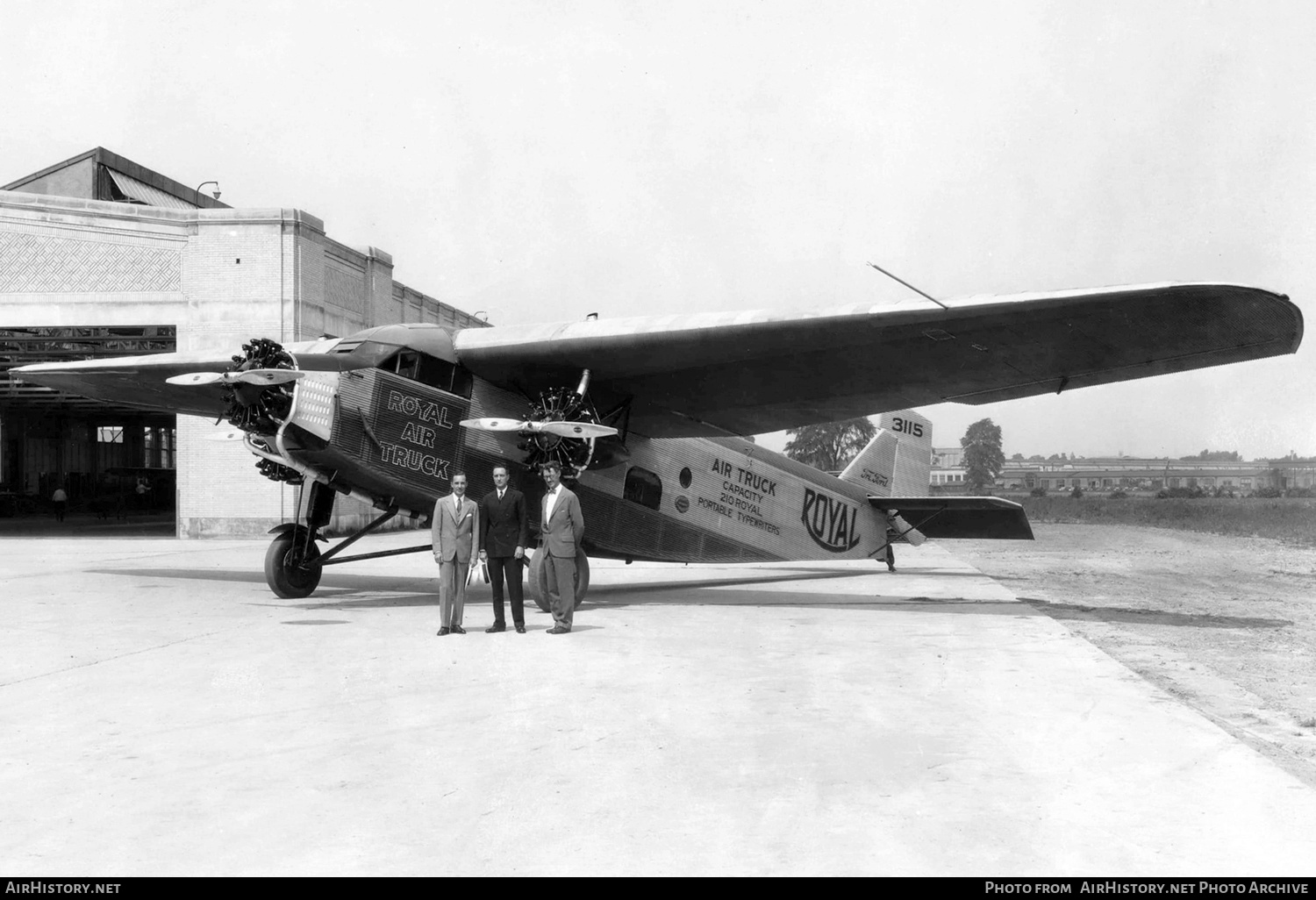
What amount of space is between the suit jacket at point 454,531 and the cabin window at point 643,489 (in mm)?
3891

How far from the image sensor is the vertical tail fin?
777 inches

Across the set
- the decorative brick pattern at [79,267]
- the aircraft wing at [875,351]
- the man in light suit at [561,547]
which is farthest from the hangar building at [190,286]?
the man in light suit at [561,547]

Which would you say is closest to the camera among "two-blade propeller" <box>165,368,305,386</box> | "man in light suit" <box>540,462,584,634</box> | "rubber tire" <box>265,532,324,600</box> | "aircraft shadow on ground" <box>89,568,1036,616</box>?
"man in light suit" <box>540,462,584,634</box>

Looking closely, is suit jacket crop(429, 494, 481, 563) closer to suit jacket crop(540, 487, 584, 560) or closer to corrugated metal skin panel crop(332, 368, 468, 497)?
suit jacket crop(540, 487, 584, 560)

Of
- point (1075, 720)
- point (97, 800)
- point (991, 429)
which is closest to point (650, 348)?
point (1075, 720)

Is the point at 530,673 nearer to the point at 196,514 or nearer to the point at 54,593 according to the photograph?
the point at 54,593

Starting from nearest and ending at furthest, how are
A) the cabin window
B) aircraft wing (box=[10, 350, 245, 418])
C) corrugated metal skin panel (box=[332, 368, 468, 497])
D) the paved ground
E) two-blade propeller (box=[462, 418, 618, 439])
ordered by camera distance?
the paved ground, two-blade propeller (box=[462, 418, 618, 439]), corrugated metal skin panel (box=[332, 368, 468, 497]), the cabin window, aircraft wing (box=[10, 350, 245, 418])

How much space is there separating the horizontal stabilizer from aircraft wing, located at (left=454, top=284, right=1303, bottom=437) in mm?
4178

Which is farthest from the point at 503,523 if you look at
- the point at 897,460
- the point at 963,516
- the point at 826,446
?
the point at 826,446

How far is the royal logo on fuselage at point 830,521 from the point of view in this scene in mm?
17953

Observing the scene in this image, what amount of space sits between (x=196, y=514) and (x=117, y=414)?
31.4 metres

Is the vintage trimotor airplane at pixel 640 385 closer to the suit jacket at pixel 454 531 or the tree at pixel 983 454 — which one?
the suit jacket at pixel 454 531

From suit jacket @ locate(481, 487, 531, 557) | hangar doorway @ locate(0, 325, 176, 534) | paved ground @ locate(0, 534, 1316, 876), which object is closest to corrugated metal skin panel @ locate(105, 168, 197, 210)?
hangar doorway @ locate(0, 325, 176, 534)

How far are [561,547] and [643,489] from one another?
13.7ft
